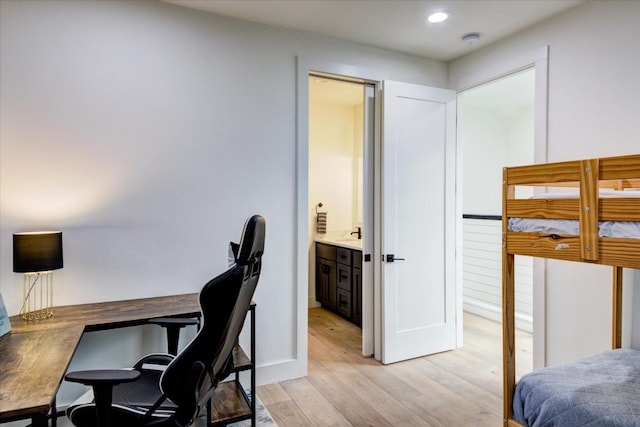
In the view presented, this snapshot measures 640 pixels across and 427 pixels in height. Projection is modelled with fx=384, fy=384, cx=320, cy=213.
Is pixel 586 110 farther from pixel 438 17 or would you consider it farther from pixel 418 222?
pixel 418 222

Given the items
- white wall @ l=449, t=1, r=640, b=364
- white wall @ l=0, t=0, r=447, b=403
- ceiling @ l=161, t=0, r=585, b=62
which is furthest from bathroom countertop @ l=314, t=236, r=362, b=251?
ceiling @ l=161, t=0, r=585, b=62

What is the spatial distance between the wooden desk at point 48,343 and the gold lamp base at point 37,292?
70 millimetres

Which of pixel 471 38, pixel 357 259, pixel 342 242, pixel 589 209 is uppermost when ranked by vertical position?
pixel 471 38

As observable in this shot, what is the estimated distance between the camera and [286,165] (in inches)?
116

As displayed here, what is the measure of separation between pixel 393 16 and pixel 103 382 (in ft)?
8.91

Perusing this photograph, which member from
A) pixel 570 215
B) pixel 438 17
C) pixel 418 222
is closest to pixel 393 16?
pixel 438 17

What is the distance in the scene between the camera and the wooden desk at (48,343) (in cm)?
121

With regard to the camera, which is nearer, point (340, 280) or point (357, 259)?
point (357, 259)

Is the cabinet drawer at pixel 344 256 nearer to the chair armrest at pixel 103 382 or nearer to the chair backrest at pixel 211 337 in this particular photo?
the chair backrest at pixel 211 337

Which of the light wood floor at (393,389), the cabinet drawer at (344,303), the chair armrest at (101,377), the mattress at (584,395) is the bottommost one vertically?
the light wood floor at (393,389)

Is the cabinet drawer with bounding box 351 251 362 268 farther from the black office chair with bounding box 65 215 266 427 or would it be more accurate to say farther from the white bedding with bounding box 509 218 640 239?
the black office chair with bounding box 65 215 266 427

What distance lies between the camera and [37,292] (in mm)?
2242

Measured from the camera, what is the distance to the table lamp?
6.44 ft

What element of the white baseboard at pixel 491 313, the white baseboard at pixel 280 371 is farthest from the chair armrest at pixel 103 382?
the white baseboard at pixel 491 313
